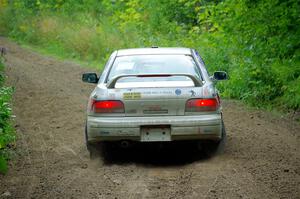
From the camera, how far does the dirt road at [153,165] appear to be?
6680 mm

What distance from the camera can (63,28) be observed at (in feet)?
85.8

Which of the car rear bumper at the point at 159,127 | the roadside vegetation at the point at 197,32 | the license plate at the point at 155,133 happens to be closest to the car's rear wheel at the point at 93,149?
the car rear bumper at the point at 159,127

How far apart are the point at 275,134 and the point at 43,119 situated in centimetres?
435

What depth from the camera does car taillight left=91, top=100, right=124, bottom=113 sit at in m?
7.71

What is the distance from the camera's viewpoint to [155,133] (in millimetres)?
7711

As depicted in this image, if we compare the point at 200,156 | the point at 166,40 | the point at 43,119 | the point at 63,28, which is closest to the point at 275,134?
the point at 200,156

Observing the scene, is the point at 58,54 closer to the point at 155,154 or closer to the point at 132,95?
the point at 155,154

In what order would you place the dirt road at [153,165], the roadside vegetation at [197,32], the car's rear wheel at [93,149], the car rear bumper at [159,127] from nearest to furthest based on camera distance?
1. the dirt road at [153,165]
2. the car rear bumper at [159,127]
3. the car's rear wheel at [93,149]
4. the roadside vegetation at [197,32]

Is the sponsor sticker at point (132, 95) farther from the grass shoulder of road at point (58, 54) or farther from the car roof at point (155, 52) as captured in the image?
the grass shoulder of road at point (58, 54)

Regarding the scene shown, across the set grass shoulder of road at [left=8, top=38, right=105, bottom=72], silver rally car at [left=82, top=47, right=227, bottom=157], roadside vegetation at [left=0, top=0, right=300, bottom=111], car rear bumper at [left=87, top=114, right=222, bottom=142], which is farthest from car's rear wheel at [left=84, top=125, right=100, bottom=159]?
grass shoulder of road at [left=8, top=38, right=105, bottom=72]

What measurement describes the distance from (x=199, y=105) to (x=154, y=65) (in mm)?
1060

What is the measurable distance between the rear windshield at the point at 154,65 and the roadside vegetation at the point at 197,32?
4.36 metres

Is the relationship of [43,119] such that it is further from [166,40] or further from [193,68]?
[166,40]

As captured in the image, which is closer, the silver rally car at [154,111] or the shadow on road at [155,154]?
the silver rally car at [154,111]
